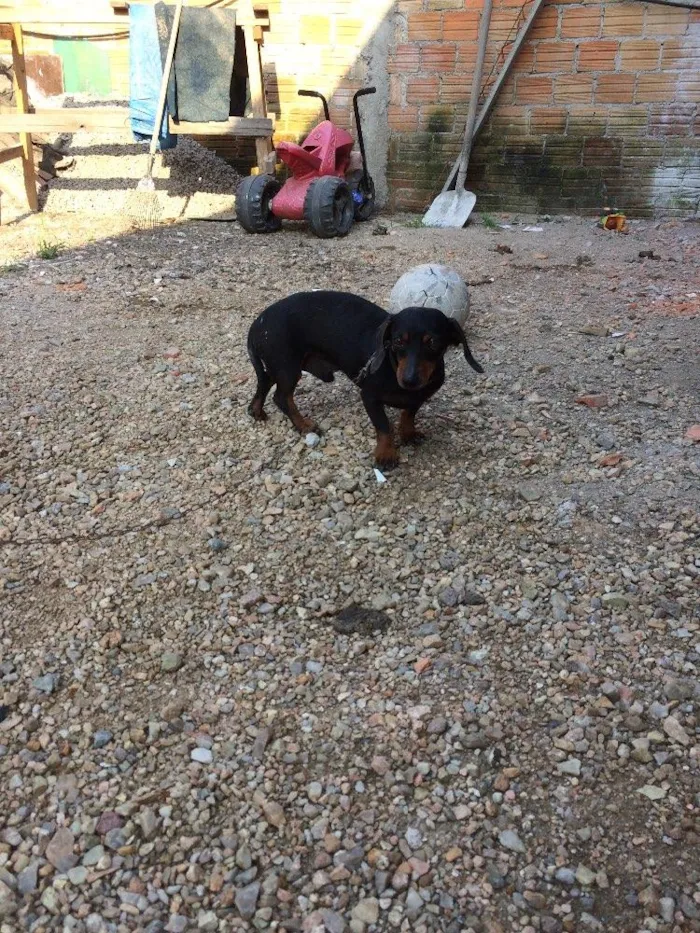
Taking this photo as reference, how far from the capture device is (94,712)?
93.0 inches

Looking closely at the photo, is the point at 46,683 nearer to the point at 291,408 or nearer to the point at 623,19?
the point at 291,408

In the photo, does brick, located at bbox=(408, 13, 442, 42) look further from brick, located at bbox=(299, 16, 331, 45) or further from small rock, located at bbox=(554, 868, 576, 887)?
small rock, located at bbox=(554, 868, 576, 887)

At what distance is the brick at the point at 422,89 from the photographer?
27.0 ft

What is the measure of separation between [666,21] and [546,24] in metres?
1.17

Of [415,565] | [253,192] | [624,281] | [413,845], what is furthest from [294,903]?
[253,192]

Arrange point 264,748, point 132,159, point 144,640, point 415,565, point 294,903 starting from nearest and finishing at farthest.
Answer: point 294,903, point 264,748, point 144,640, point 415,565, point 132,159

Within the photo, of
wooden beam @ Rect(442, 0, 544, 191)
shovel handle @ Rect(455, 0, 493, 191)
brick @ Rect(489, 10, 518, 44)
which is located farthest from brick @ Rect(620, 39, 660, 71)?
shovel handle @ Rect(455, 0, 493, 191)

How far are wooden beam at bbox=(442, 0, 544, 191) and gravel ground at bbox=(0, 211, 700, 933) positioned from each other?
434 centimetres

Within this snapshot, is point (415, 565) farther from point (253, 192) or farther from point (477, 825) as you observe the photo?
point (253, 192)

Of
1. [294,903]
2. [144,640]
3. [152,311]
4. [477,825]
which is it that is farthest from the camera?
[152,311]

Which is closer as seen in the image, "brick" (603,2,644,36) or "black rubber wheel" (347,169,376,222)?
"brick" (603,2,644,36)

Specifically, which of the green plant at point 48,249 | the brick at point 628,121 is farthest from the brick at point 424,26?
the green plant at point 48,249

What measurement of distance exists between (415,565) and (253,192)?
567cm

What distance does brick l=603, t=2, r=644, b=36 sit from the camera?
7.42 meters
